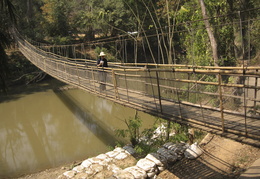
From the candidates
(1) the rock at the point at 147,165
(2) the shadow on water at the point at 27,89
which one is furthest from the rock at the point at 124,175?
(2) the shadow on water at the point at 27,89

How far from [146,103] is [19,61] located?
1067 centimetres

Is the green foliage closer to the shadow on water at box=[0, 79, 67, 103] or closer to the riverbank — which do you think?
the riverbank

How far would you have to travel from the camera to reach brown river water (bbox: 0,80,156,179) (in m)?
4.89

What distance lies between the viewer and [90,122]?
22.1 feet

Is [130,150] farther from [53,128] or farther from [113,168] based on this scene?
[53,128]

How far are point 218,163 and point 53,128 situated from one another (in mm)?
4751

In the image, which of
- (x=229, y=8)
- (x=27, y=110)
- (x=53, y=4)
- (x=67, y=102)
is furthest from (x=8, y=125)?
(x=53, y=4)

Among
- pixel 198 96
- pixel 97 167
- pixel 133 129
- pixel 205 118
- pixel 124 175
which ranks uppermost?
pixel 198 96

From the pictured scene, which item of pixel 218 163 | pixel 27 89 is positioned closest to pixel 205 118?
pixel 218 163

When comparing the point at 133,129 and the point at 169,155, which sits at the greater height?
the point at 133,129

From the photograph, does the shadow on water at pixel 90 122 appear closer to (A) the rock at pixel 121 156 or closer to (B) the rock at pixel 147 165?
(A) the rock at pixel 121 156

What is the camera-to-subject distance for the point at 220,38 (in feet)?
17.8

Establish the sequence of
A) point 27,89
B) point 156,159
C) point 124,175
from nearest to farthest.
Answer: point 124,175 → point 156,159 → point 27,89

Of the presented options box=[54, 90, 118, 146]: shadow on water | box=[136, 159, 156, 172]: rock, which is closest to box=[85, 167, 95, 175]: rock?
box=[136, 159, 156, 172]: rock
